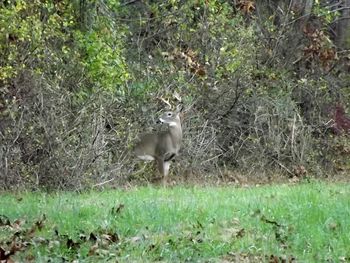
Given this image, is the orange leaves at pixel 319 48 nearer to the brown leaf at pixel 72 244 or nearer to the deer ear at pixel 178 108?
the deer ear at pixel 178 108

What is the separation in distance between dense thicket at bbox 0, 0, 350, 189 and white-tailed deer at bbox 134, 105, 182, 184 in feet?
1.16

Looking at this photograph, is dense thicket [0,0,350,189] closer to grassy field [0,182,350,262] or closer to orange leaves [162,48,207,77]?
orange leaves [162,48,207,77]

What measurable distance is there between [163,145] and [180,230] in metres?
9.17

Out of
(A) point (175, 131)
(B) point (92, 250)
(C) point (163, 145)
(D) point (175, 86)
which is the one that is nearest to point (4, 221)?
(B) point (92, 250)

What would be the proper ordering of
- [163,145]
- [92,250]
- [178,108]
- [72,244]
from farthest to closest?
1. [178,108]
2. [163,145]
3. [72,244]
4. [92,250]

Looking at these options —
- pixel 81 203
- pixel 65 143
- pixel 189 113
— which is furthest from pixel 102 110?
pixel 81 203

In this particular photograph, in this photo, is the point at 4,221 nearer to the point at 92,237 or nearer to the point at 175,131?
the point at 92,237

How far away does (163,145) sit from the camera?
19.3 metres

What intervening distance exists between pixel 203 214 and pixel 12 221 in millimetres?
2292

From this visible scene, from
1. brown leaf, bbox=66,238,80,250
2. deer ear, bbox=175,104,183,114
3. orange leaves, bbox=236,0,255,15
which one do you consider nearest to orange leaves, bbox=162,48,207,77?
deer ear, bbox=175,104,183,114

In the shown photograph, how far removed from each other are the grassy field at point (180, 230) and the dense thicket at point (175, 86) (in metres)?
4.44

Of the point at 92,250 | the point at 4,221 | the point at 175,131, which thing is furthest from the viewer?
the point at 175,131

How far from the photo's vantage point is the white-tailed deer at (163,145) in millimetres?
19172

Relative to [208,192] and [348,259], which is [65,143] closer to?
[208,192]
